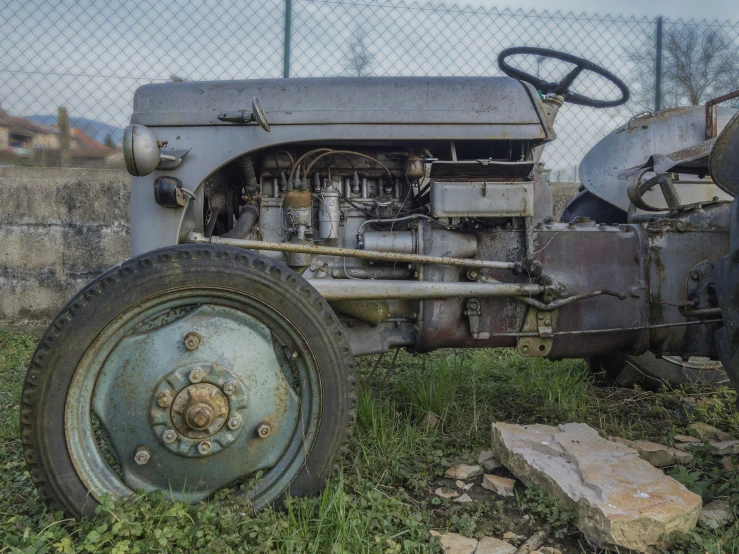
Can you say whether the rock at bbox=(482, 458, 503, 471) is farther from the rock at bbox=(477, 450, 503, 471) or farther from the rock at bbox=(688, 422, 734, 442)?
the rock at bbox=(688, 422, 734, 442)

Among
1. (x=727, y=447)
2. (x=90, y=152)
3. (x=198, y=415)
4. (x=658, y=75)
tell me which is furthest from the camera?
(x=658, y=75)

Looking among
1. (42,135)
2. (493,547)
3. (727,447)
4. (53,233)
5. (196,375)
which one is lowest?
(493,547)

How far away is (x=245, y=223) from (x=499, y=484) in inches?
54.6

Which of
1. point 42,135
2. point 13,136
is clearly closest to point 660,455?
point 42,135

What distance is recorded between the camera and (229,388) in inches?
69.4

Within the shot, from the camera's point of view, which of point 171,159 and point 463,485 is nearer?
point 463,485

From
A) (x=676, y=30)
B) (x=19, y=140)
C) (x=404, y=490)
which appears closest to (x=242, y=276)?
(x=404, y=490)

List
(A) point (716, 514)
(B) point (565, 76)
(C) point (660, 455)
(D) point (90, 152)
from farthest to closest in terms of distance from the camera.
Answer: (D) point (90, 152) < (B) point (565, 76) < (C) point (660, 455) < (A) point (716, 514)

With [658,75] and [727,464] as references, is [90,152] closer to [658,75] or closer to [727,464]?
[727,464]

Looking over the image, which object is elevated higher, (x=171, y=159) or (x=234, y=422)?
(x=171, y=159)

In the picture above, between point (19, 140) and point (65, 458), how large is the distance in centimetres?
388

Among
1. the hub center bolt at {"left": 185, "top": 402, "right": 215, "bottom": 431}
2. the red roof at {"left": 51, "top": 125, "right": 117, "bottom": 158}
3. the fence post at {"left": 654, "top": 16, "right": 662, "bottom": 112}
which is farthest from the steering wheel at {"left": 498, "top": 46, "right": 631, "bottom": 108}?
the red roof at {"left": 51, "top": 125, "right": 117, "bottom": 158}

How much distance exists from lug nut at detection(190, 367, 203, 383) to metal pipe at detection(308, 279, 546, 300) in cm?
56

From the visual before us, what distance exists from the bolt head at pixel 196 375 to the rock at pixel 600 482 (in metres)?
1.16
